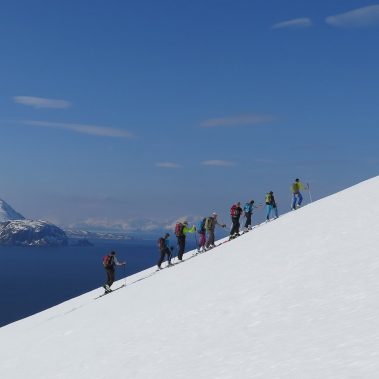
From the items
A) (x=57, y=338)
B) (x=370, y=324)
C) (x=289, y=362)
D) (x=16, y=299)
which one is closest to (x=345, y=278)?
(x=370, y=324)

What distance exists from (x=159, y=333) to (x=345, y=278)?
514 centimetres

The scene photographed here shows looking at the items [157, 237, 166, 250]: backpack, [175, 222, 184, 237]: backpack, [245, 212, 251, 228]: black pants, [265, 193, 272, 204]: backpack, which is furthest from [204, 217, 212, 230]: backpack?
[265, 193, 272, 204]: backpack

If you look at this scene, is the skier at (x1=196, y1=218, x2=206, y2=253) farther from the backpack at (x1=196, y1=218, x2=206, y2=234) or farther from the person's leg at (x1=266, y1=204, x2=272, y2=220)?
the person's leg at (x1=266, y1=204, x2=272, y2=220)

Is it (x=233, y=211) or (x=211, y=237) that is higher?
(x=233, y=211)

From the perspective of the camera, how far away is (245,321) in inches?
474

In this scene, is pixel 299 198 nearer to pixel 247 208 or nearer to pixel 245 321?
pixel 247 208

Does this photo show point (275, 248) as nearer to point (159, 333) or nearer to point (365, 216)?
point (365, 216)

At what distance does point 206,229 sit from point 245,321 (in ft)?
50.1

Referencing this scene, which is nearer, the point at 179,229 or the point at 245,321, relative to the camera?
the point at 245,321

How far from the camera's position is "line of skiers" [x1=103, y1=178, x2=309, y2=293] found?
25.4 metres

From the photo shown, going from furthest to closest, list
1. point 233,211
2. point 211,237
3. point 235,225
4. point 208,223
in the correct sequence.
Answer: point 235,225 < point 211,237 < point 233,211 < point 208,223

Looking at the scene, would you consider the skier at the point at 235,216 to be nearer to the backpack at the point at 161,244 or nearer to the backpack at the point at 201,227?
the backpack at the point at 201,227

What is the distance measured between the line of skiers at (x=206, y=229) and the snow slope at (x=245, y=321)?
8.93 feet

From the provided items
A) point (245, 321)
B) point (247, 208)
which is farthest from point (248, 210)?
point (245, 321)
